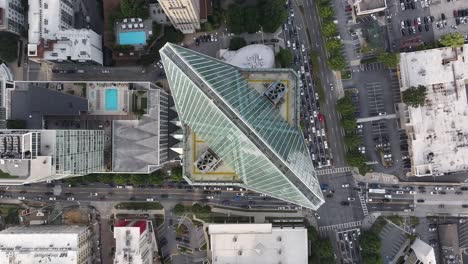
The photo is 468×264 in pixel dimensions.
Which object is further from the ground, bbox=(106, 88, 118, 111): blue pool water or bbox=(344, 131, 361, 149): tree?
bbox=(106, 88, 118, 111): blue pool water

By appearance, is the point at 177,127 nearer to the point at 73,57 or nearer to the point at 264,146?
the point at 73,57

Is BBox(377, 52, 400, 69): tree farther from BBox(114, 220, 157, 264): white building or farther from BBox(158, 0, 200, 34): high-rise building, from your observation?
BBox(114, 220, 157, 264): white building

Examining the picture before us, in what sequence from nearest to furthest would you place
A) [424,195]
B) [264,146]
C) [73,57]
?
1. [264,146]
2. [73,57]
3. [424,195]

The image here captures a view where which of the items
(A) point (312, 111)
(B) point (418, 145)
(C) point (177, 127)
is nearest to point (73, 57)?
(C) point (177, 127)

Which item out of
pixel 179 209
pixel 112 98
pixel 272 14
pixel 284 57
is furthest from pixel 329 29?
pixel 179 209

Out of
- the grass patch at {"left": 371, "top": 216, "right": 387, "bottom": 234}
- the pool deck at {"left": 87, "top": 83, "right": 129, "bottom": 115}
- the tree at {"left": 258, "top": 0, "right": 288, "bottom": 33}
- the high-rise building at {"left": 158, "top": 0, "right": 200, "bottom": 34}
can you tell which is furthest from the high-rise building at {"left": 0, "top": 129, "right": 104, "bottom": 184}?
the grass patch at {"left": 371, "top": 216, "right": 387, "bottom": 234}

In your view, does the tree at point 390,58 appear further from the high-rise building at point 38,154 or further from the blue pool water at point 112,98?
the high-rise building at point 38,154
